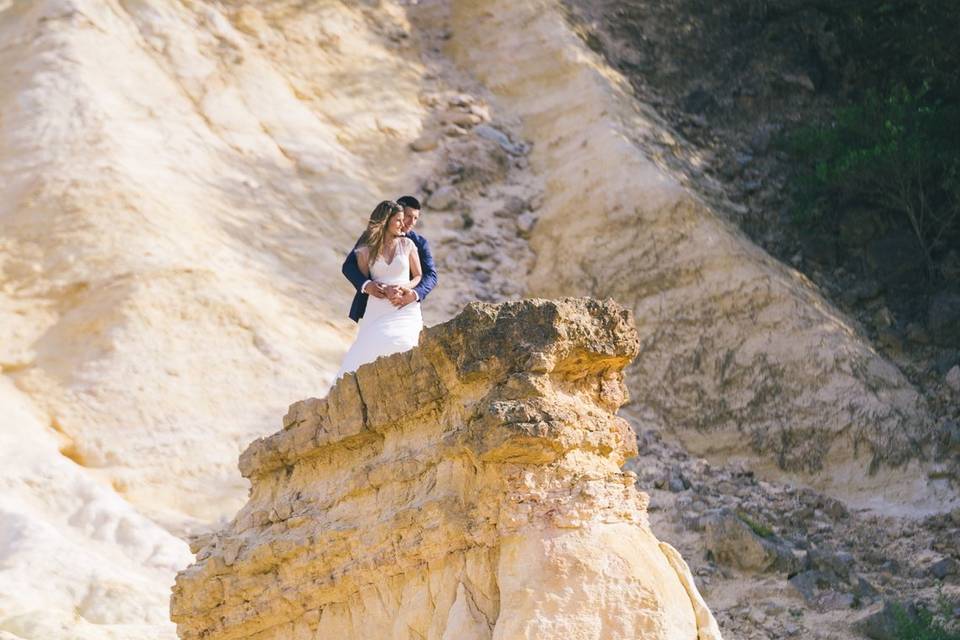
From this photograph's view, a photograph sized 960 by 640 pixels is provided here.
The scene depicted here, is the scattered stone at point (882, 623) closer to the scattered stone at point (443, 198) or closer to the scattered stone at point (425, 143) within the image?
the scattered stone at point (443, 198)

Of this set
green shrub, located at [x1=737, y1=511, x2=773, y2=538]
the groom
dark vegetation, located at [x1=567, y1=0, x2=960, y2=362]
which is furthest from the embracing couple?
dark vegetation, located at [x1=567, y1=0, x2=960, y2=362]

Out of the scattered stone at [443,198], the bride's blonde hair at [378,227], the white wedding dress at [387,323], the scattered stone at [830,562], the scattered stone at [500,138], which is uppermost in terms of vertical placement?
the bride's blonde hair at [378,227]

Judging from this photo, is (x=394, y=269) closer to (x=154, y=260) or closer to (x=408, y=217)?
(x=408, y=217)

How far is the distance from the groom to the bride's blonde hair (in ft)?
0.24

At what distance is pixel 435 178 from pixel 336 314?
277cm

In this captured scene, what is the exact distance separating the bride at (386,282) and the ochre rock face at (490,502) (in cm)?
54

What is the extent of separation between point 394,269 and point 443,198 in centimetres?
→ 806

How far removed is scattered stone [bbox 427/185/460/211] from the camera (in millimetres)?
15164

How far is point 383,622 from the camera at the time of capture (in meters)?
6.05

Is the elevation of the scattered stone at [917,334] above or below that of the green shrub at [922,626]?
below

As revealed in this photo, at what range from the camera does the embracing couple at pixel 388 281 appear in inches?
277

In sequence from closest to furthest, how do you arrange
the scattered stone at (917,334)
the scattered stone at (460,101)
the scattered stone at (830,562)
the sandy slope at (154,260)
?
the sandy slope at (154,260) → the scattered stone at (830,562) → the scattered stone at (917,334) → the scattered stone at (460,101)

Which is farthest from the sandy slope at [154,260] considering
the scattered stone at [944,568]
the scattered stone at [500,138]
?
the scattered stone at [944,568]

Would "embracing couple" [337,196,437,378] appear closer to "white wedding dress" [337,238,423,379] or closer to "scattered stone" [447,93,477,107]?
"white wedding dress" [337,238,423,379]
